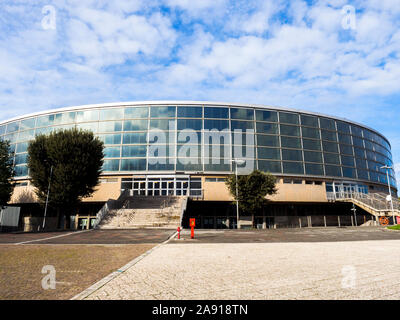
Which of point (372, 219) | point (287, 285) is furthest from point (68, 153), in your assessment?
point (372, 219)

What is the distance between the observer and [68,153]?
89.5 ft

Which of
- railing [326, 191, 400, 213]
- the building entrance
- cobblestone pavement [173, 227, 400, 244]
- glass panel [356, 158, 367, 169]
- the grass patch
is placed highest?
glass panel [356, 158, 367, 169]

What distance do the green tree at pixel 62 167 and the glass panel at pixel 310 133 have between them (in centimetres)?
3428

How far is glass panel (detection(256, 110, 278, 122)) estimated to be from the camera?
42156mm

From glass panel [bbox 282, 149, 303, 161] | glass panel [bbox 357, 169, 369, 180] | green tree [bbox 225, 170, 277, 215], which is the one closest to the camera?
green tree [bbox 225, 170, 277, 215]

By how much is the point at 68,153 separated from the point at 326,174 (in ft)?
130

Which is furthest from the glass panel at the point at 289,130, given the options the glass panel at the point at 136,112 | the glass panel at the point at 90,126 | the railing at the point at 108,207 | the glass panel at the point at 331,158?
the glass panel at the point at 90,126

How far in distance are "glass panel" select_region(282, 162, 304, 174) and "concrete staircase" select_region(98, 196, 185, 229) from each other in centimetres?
1951

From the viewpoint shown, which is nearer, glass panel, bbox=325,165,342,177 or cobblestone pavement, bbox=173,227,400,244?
cobblestone pavement, bbox=173,227,400,244

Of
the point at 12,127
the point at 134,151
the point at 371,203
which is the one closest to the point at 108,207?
the point at 134,151

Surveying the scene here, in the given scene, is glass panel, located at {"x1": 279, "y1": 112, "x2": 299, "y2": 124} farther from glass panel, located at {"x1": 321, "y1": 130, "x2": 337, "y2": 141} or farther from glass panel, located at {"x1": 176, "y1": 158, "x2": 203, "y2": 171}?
glass panel, located at {"x1": 176, "y1": 158, "x2": 203, "y2": 171}

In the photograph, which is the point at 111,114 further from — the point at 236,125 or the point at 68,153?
the point at 236,125

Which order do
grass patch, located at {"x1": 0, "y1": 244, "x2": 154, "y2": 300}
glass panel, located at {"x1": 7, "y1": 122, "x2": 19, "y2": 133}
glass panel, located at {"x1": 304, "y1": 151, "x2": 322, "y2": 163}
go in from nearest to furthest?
1. grass patch, located at {"x1": 0, "y1": 244, "x2": 154, "y2": 300}
2. glass panel, located at {"x1": 304, "y1": 151, "x2": 322, "y2": 163}
3. glass panel, located at {"x1": 7, "y1": 122, "x2": 19, "y2": 133}

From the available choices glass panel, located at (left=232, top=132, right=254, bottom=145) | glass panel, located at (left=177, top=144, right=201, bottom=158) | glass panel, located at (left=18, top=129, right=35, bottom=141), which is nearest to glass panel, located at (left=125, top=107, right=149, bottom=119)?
glass panel, located at (left=177, top=144, right=201, bottom=158)
